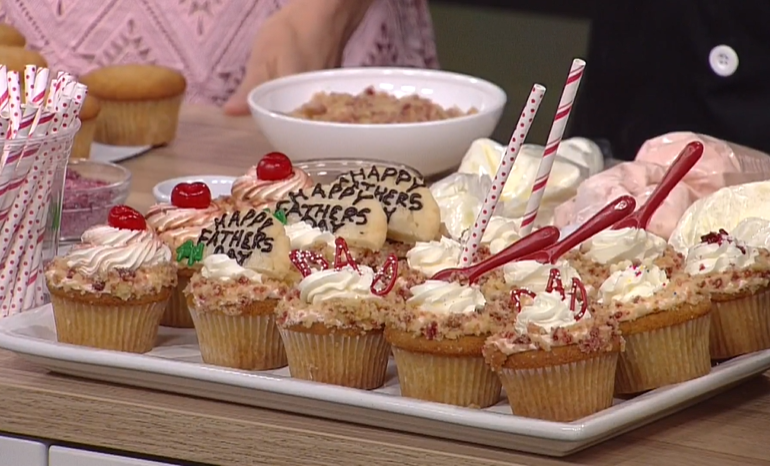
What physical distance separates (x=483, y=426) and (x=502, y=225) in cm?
43

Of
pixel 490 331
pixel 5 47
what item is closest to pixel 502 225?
pixel 490 331

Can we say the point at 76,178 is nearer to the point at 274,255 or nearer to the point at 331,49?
the point at 274,255

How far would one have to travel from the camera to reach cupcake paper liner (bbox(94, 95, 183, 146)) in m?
2.44

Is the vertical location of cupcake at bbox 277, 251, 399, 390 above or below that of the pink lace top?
above

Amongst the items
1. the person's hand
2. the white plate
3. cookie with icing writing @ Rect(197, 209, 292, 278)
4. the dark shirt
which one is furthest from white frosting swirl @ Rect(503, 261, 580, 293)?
the person's hand

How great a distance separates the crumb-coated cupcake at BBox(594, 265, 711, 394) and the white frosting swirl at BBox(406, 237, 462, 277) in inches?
7.3

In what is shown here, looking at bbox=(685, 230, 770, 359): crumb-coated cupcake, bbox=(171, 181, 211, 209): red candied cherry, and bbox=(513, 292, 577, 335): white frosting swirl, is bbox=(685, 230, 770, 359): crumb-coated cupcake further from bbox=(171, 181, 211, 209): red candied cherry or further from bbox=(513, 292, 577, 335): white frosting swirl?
bbox=(171, 181, 211, 209): red candied cherry

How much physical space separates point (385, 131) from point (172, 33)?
1166 millimetres

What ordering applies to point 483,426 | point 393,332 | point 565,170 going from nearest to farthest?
point 483,426
point 393,332
point 565,170

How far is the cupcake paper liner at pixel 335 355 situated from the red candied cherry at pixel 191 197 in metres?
0.33

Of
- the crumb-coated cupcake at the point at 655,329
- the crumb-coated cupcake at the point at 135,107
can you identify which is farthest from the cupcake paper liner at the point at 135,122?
the crumb-coated cupcake at the point at 655,329

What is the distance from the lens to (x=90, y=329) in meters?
1.58

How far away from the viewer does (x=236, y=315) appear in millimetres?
1560

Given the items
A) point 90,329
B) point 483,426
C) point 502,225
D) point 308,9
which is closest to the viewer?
point 483,426
